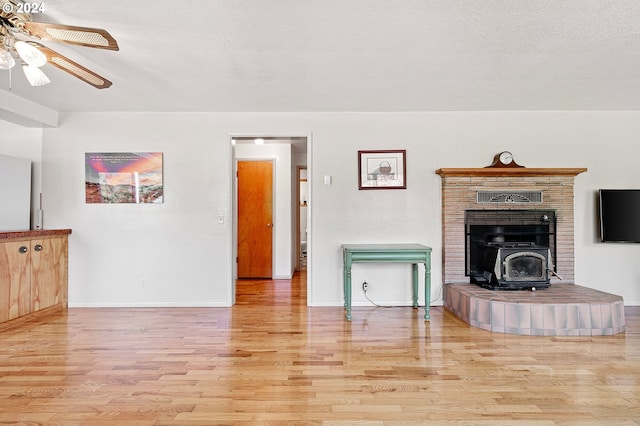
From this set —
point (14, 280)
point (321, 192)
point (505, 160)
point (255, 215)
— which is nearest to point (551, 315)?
point (505, 160)

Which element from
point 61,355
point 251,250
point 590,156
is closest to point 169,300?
point 61,355

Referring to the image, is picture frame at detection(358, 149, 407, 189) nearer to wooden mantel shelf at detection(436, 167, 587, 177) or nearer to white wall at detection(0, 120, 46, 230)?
wooden mantel shelf at detection(436, 167, 587, 177)

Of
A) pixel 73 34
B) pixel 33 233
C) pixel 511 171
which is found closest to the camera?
pixel 73 34

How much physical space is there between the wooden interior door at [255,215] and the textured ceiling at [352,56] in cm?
223

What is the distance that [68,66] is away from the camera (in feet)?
7.29

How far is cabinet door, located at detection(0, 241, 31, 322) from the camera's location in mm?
3316

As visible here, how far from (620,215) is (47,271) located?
6.27 metres

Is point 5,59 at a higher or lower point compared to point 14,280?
higher

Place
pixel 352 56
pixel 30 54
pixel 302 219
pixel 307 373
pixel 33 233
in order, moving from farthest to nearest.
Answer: pixel 302 219 < pixel 33 233 < pixel 352 56 < pixel 307 373 < pixel 30 54

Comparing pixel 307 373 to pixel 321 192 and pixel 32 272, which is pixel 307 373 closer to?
pixel 321 192

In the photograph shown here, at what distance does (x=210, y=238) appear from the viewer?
417 centimetres

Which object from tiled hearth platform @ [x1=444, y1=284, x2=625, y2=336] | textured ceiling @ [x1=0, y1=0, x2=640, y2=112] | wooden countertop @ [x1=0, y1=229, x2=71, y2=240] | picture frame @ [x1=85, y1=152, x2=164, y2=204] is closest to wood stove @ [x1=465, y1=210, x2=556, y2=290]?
tiled hearth platform @ [x1=444, y1=284, x2=625, y2=336]

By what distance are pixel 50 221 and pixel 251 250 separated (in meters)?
2.88

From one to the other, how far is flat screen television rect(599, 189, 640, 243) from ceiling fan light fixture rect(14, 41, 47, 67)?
5.14m
